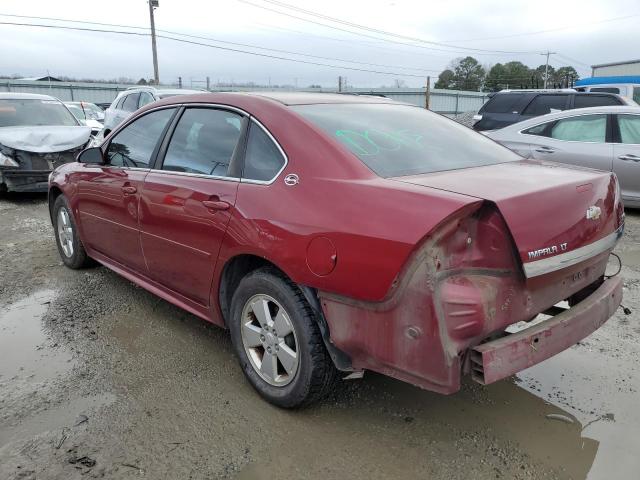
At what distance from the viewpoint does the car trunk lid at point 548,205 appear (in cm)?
222

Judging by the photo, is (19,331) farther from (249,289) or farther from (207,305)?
(249,289)

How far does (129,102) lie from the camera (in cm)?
1299

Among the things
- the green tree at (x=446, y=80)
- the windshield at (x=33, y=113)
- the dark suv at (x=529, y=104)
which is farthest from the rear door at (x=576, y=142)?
the green tree at (x=446, y=80)

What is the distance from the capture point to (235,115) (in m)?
3.18

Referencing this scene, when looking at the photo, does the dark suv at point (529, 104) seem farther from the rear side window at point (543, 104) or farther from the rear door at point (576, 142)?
the rear door at point (576, 142)

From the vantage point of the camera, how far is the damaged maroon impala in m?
2.18

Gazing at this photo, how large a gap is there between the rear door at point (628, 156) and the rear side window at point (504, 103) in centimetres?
385

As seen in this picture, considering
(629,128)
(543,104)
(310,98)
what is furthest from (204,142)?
(543,104)

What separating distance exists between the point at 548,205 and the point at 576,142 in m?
5.69

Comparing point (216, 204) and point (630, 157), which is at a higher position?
point (216, 204)

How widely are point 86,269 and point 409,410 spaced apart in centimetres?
365

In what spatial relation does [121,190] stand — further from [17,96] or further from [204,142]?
[17,96]

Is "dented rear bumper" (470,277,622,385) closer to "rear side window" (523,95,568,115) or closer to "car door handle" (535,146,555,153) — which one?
"car door handle" (535,146,555,153)

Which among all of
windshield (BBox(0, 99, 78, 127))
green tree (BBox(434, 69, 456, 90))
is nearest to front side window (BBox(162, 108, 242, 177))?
windshield (BBox(0, 99, 78, 127))
